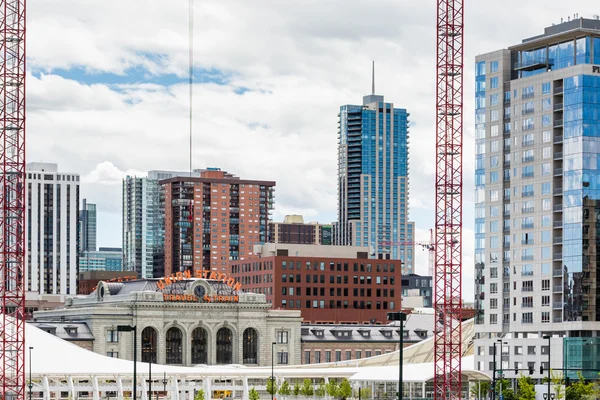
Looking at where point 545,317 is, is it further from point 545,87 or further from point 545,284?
point 545,87

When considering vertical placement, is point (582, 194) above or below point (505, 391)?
above

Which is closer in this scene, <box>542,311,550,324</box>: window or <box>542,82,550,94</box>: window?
<box>542,311,550,324</box>: window

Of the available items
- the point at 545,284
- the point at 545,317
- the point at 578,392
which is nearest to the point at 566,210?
the point at 545,284

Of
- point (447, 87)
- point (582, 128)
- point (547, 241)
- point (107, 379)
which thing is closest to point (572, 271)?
point (547, 241)

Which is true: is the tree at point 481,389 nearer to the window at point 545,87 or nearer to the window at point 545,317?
the window at point 545,317

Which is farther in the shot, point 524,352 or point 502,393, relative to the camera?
point 524,352

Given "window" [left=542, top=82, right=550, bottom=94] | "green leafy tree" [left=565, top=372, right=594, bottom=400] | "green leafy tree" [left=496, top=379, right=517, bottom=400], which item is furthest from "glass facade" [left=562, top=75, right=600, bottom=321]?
"green leafy tree" [left=565, top=372, right=594, bottom=400]

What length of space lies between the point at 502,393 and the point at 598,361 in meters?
23.9

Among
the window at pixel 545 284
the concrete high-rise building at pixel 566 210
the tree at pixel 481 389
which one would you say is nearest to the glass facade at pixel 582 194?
the concrete high-rise building at pixel 566 210

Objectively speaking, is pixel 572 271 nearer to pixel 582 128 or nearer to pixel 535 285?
pixel 535 285

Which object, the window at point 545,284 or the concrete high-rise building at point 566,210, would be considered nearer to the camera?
the concrete high-rise building at point 566,210

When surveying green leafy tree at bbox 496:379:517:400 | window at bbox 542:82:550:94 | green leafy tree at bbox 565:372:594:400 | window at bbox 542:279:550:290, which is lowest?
green leafy tree at bbox 496:379:517:400

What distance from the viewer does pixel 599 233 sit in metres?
194

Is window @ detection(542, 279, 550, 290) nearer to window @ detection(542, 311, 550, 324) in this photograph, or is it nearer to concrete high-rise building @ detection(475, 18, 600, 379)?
concrete high-rise building @ detection(475, 18, 600, 379)
